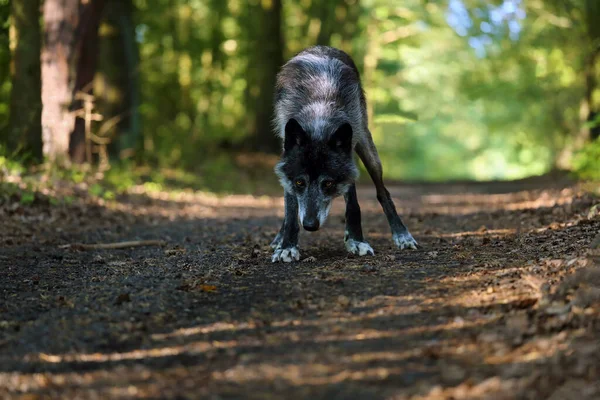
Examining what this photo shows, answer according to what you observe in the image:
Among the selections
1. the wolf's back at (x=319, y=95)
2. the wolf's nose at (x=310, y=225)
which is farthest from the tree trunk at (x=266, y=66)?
the wolf's nose at (x=310, y=225)

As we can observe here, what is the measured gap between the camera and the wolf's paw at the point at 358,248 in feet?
23.4

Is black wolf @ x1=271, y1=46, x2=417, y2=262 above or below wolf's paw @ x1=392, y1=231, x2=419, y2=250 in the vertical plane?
above

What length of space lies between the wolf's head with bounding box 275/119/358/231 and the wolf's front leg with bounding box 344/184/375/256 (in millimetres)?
469

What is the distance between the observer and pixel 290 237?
6.94 meters

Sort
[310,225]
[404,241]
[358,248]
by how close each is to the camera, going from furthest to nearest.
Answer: [404,241] < [358,248] < [310,225]

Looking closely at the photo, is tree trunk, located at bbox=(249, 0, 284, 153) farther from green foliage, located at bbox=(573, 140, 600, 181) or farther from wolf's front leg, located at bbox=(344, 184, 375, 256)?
wolf's front leg, located at bbox=(344, 184, 375, 256)

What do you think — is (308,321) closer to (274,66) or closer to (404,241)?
(404,241)

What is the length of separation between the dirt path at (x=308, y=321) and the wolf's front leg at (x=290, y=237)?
15cm

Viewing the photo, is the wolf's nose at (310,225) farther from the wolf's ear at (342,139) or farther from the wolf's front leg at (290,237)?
the wolf's ear at (342,139)

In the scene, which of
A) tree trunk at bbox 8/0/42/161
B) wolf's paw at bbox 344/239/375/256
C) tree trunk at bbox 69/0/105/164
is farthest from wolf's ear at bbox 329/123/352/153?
tree trunk at bbox 69/0/105/164

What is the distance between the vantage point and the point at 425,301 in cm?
482

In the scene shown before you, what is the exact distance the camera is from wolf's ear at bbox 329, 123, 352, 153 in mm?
6831

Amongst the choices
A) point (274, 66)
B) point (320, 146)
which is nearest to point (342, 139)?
point (320, 146)

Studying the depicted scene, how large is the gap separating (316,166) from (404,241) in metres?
1.54
